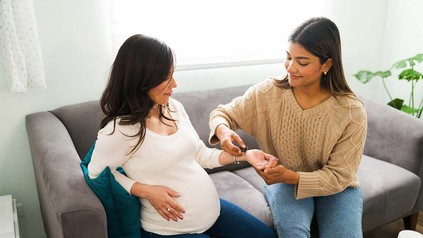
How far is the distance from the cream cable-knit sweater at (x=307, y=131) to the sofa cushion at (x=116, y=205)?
Answer: 0.50 meters

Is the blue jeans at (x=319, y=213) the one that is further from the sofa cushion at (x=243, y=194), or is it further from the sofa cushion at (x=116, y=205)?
the sofa cushion at (x=116, y=205)

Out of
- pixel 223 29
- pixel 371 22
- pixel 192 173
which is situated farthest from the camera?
pixel 371 22

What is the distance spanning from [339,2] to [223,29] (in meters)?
0.99

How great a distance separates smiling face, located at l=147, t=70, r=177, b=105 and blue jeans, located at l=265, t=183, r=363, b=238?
0.65m

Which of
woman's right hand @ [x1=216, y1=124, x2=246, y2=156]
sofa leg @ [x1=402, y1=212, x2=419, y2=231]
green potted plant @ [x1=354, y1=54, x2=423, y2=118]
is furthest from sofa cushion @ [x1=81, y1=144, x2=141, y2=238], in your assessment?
green potted plant @ [x1=354, y1=54, x2=423, y2=118]

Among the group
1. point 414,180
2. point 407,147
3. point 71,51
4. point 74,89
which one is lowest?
point 414,180

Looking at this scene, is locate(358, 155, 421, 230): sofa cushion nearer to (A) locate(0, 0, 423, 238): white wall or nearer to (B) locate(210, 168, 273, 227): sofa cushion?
(B) locate(210, 168, 273, 227): sofa cushion

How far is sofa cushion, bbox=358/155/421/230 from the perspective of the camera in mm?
1836

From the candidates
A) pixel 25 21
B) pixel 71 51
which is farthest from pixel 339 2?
pixel 25 21

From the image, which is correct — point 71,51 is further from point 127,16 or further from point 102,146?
point 102,146

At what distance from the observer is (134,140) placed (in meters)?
1.22

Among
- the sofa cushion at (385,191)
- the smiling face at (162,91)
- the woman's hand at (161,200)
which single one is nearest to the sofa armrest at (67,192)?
the woman's hand at (161,200)

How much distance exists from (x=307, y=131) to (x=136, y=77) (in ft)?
2.48

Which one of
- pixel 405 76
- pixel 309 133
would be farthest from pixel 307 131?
pixel 405 76
